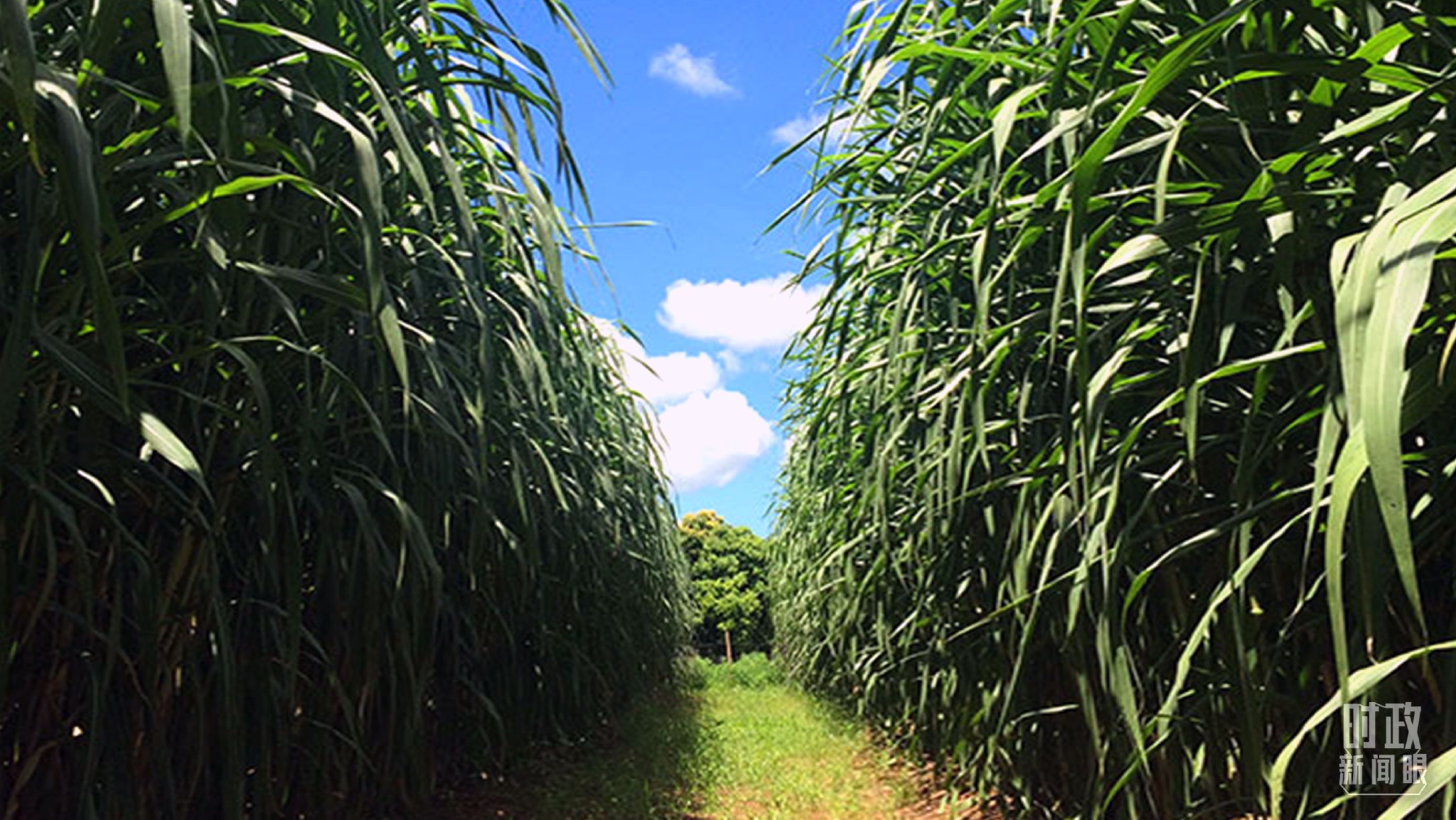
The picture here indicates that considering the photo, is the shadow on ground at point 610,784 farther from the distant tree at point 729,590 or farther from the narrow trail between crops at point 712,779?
the distant tree at point 729,590

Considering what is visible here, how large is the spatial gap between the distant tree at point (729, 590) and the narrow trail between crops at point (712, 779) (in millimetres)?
10620

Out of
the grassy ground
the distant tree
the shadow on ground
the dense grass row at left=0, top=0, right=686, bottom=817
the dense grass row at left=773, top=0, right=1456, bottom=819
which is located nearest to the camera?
the dense grass row at left=773, top=0, right=1456, bottom=819

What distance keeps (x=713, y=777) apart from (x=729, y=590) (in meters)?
12.5

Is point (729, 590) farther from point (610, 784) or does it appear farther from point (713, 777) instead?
point (610, 784)

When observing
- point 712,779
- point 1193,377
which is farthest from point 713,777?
point 1193,377

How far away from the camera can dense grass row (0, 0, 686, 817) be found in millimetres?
837

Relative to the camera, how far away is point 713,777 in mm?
3830

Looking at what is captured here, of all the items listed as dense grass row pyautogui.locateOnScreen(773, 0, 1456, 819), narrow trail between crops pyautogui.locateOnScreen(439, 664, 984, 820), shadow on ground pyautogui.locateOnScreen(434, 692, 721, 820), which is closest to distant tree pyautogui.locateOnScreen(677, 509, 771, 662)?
narrow trail between crops pyautogui.locateOnScreen(439, 664, 984, 820)

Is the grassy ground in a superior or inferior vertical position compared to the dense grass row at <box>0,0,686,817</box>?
inferior

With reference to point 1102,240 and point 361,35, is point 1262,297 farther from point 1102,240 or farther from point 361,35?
point 361,35

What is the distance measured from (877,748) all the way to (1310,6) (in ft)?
12.0

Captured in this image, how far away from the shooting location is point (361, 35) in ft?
3.23

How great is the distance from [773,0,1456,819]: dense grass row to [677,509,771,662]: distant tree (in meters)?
13.9

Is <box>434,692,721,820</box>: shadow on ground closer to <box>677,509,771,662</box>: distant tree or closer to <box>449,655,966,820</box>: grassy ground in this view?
<box>449,655,966,820</box>: grassy ground
